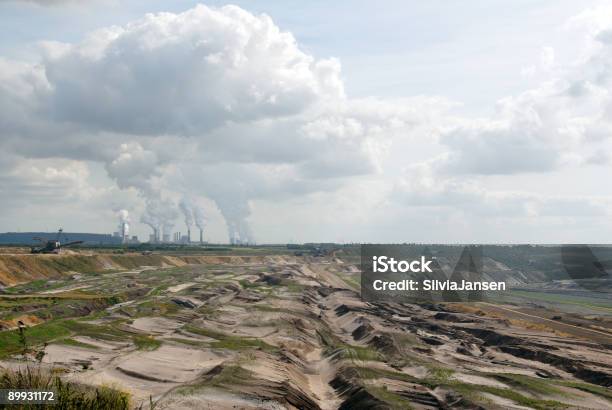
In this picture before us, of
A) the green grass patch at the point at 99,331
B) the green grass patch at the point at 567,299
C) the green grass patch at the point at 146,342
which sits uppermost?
the green grass patch at the point at 99,331

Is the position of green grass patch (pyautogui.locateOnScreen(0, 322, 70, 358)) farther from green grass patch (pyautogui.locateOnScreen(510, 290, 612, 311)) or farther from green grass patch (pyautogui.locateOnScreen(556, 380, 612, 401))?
green grass patch (pyautogui.locateOnScreen(510, 290, 612, 311))

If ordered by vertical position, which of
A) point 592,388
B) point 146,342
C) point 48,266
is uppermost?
point 48,266

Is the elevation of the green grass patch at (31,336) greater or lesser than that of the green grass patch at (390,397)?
greater

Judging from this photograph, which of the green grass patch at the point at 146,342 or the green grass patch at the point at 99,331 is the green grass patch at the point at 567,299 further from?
the green grass patch at the point at 99,331

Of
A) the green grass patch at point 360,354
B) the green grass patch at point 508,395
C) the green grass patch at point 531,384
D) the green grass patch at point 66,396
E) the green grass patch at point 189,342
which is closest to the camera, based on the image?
the green grass patch at point 66,396

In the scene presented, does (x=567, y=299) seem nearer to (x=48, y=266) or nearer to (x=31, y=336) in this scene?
(x=48, y=266)

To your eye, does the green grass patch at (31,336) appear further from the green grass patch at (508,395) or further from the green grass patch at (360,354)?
the green grass patch at (508,395)

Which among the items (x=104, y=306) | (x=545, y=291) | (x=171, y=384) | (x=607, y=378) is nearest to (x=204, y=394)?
(x=171, y=384)

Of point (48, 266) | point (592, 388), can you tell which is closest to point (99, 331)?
point (592, 388)

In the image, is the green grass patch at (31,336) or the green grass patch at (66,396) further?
A: the green grass patch at (31,336)

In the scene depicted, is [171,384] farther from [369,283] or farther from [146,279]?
[369,283]

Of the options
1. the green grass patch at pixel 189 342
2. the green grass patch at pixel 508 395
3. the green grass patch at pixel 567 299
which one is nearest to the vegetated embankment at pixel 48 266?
the green grass patch at pixel 189 342

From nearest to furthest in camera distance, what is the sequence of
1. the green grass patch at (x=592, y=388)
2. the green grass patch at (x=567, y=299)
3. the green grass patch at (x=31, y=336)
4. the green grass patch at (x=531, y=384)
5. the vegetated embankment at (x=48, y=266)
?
1. the green grass patch at (x=531, y=384)
2. the green grass patch at (x=592, y=388)
3. the green grass patch at (x=31, y=336)
4. the vegetated embankment at (x=48, y=266)
5. the green grass patch at (x=567, y=299)
